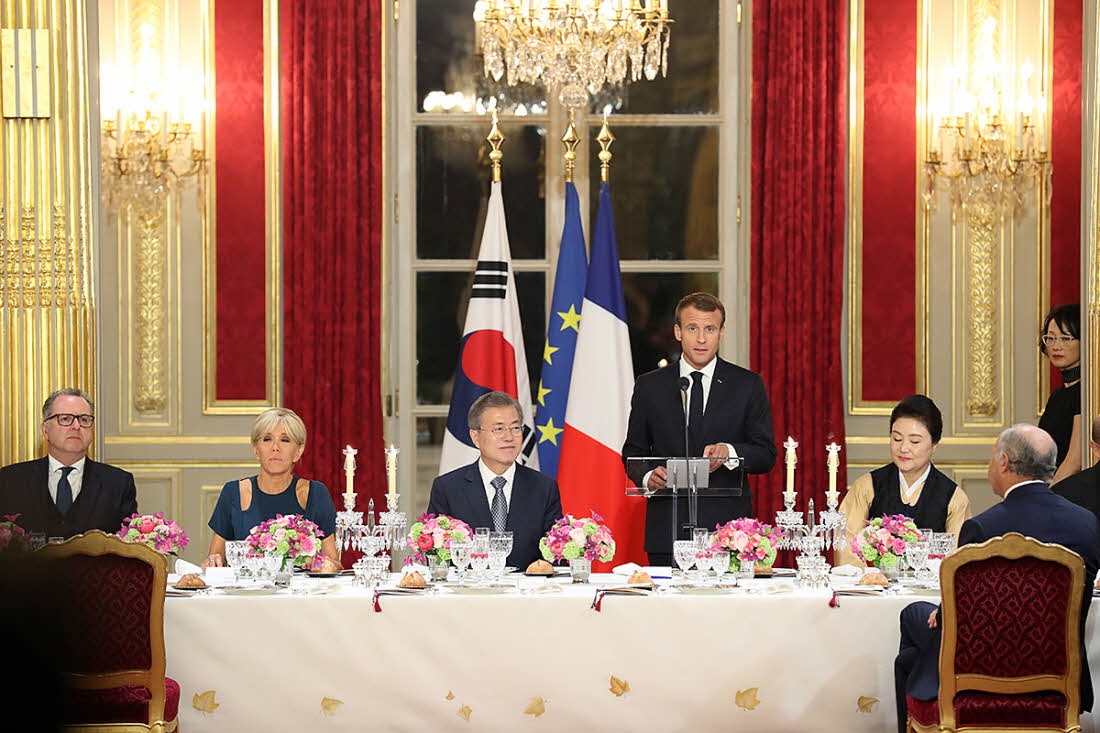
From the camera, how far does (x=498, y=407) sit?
4477 mm

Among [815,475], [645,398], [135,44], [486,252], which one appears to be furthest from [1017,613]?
[135,44]

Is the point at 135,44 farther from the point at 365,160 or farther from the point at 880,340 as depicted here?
the point at 880,340

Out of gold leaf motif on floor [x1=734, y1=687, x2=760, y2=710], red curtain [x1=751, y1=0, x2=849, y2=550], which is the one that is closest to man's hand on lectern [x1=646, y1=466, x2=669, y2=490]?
gold leaf motif on floor [x1=734, y1=687, x2=760, y2=710]

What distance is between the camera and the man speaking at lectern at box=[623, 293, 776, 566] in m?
4.80

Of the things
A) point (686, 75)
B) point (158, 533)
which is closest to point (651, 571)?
point (158, 533)

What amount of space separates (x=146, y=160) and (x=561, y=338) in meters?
2.32

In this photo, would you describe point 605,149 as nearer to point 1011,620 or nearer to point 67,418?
point 67,418

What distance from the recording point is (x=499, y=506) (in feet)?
14.9

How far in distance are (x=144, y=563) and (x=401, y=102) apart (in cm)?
385

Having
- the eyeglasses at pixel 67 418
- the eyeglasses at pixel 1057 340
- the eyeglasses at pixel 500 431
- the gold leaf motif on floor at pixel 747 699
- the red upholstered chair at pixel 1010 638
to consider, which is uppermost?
the eyeglasses at pixel 1057 340

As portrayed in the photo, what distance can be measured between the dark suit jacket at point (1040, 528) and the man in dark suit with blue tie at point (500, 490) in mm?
1496

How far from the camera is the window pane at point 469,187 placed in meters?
6.92

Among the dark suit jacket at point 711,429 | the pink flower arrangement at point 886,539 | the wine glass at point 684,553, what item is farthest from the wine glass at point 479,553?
the pink flower arrangement at point 886,539

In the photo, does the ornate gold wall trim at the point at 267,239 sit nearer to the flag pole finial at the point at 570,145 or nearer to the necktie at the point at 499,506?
the flag pole finial at the point at 570,145
